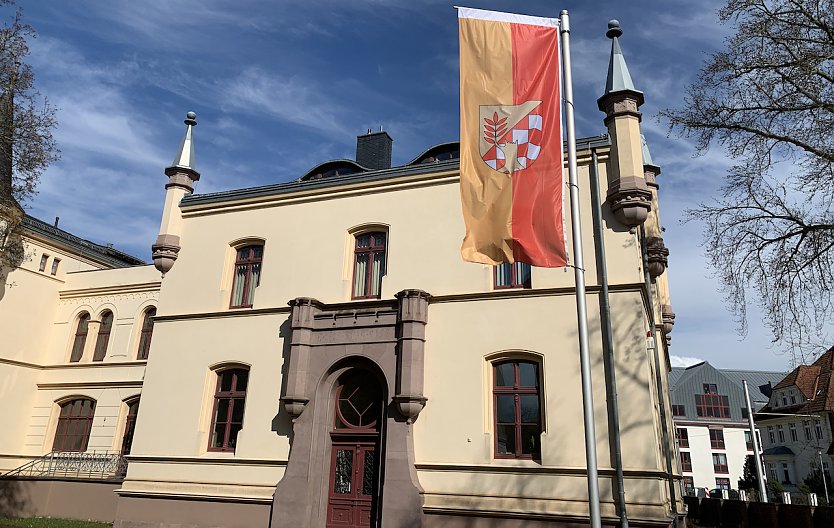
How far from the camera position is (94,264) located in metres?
30.4

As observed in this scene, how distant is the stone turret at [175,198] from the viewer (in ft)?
63.6

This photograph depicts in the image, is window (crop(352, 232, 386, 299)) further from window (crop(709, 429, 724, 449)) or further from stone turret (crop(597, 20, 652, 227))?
window (crop(709, 429, 724, 449))

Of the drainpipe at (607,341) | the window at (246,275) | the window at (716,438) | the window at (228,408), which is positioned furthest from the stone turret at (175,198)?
the window at (716,438)

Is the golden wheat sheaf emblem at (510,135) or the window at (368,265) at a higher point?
the window at (368,265)

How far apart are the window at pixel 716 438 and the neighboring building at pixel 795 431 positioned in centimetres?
434

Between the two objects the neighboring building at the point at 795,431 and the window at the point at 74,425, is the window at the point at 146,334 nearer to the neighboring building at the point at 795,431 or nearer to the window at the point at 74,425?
the window at the point at 74,425

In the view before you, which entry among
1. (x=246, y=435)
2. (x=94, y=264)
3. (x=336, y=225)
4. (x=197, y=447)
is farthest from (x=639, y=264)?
(x=94, y=264)

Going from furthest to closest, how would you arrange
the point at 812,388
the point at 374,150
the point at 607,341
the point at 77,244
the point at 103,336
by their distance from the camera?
the point at 812,388 → the point at 77,244 → the point at 103,336 → the point at 374,150 → the point at 607,341

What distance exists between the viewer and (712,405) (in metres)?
70.0

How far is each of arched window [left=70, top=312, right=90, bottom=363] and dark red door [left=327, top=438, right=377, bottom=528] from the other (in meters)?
16.9

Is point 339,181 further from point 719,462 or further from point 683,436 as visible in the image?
point 719,462

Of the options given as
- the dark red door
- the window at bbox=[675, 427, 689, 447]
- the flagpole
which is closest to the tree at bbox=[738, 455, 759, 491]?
the window at bbox=[675, 427, 689, 447]

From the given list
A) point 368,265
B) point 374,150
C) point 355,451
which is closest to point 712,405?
point 374,150

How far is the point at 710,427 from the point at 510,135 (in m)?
69.3
